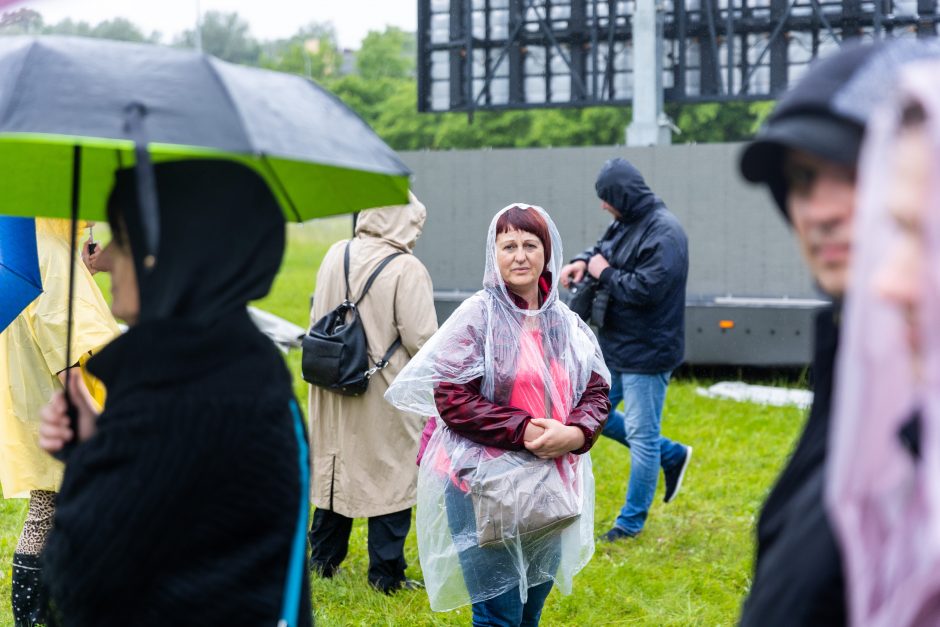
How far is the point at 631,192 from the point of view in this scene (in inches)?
247

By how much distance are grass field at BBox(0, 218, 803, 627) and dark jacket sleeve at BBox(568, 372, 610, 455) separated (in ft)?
4.76

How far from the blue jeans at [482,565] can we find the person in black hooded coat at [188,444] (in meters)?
1.72

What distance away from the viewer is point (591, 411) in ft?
13.2

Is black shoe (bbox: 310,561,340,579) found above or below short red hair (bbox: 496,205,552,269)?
below

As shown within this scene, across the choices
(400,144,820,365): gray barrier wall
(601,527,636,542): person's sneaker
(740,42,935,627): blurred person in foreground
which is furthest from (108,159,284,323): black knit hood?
(400,144,820,365): gray barrier wall

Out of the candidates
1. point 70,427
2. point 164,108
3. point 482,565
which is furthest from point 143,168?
A: point 482,565

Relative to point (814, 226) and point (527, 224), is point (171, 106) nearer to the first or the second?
point (814, 226)

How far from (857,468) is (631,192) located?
505 cm

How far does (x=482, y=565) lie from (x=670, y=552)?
2.49 m

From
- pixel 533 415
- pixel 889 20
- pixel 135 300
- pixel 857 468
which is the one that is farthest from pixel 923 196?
pixel 889 20

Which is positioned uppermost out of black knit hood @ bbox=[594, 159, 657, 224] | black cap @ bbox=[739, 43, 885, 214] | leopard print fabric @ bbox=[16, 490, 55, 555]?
Result: black knit hood @ bbox=[594, 159, 657, 224]

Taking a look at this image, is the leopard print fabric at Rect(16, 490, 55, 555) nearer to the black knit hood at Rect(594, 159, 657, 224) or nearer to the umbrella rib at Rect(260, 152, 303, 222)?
the umbrella rib at Rect(260, 152, 303, 222)

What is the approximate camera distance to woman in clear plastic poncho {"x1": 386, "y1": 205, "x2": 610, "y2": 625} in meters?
3.88

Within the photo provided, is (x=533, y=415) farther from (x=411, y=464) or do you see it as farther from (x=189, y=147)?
(x=189, y=147)
